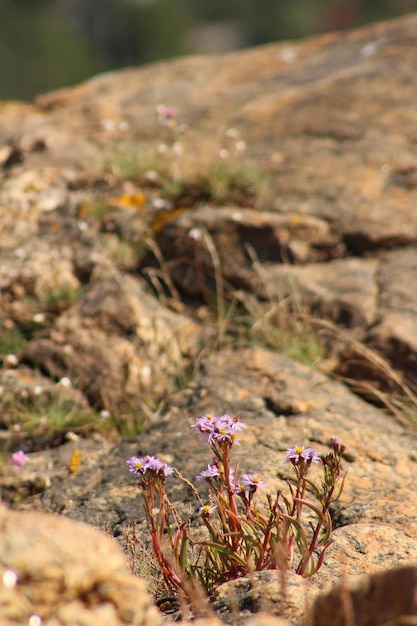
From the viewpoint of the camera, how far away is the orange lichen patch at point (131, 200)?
4.55 metres

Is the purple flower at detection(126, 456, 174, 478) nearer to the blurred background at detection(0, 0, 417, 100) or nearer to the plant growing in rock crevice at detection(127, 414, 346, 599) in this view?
the plant growing in rock crevice at detection(127, 414, 346, 599)

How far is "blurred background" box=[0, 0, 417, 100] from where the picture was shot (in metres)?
42.5

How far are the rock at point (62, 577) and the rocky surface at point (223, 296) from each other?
472 mm

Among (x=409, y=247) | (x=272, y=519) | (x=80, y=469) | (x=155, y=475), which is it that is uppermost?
(x=155, y=475)

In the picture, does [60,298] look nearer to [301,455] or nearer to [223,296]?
[223,296]

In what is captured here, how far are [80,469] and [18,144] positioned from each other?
3.24 metres

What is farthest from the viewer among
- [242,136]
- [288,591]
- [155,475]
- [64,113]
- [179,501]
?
[64,113]

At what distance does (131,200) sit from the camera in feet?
15.1

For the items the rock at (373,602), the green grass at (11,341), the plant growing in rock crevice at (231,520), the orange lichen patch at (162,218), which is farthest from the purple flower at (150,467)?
the orange lichen patch at (162,218)

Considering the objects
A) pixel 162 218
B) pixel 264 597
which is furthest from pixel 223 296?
pixel 264 597

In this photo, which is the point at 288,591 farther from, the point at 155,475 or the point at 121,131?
the point at 121,131

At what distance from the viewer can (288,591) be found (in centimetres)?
170

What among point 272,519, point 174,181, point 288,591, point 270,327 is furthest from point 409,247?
point 288,591

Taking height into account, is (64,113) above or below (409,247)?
above
